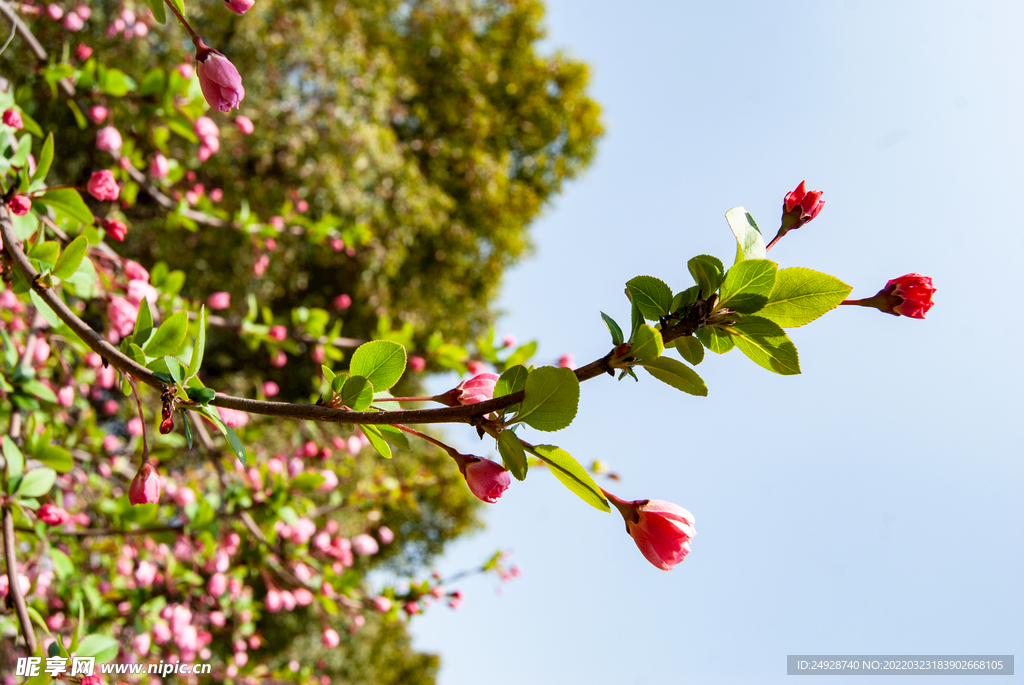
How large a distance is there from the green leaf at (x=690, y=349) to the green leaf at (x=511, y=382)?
0.14 meters

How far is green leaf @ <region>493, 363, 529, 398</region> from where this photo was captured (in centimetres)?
49

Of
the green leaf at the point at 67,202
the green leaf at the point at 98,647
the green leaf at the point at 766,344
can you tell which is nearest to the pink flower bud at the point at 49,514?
the green leaf at the point at 98,647

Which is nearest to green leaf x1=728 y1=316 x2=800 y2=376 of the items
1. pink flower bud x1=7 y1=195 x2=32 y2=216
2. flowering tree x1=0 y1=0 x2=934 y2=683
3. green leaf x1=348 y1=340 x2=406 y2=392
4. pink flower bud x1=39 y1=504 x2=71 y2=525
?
flowering tree x1=0 y1=0 x2=934 y2=683

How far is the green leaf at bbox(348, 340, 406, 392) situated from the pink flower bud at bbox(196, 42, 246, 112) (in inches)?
11.8

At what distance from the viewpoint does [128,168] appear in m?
1.60

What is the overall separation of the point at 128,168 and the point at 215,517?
0.96 metres

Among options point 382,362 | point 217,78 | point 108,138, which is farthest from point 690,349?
point 108,138

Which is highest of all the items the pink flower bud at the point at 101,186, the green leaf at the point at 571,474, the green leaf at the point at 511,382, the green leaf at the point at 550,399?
the pink flower bud at the point at 101,186

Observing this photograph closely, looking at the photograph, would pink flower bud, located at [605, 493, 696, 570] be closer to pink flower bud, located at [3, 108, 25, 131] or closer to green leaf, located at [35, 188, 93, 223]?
green leaf, located at [35, 188, 93, 223]

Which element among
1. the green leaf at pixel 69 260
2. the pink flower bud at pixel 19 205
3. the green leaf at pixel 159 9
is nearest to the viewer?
the green leaf at pixel 159 9

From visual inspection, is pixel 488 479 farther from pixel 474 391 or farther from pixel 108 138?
pixel 108 138

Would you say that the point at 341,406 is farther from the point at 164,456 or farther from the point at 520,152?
the point at 520,152

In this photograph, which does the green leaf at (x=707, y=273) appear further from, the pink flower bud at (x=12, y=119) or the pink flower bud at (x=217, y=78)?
the pink flower bud at (x=12, y=119)

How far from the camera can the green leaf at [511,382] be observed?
19.2 inches
